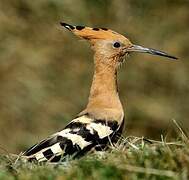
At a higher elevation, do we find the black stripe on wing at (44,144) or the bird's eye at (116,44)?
A: the bird's eye at (116,44)

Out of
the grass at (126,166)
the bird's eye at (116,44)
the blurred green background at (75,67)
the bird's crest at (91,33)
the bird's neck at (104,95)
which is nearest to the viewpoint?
the grass at (126,166)

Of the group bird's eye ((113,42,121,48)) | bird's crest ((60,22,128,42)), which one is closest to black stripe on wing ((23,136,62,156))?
bird's crest ((60,22,128,42))

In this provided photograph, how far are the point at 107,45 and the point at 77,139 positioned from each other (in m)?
1.09

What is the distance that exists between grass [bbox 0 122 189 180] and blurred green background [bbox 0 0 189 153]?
20.5 ft

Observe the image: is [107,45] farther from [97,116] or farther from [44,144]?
[44,144]

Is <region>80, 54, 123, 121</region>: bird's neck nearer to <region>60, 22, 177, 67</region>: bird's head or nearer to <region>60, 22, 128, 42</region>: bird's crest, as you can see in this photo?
<region>60, 22, 177, 67</region>: bird's head

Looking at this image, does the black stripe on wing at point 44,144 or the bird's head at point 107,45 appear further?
the bird's head at point 107,45

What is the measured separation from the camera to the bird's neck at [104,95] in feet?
21.4

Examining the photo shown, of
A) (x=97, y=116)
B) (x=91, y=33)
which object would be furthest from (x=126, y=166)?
(x=91, y=33)

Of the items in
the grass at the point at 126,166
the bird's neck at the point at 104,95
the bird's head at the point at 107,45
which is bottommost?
the grass at the point at 126,166

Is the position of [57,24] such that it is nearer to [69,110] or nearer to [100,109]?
[69,110]

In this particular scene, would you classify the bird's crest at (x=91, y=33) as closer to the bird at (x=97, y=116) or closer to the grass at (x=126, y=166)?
the bird at (x=97, y=116)

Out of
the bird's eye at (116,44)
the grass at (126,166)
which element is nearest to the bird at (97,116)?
the bird's eye at (116,44)

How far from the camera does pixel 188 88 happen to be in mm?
12164
